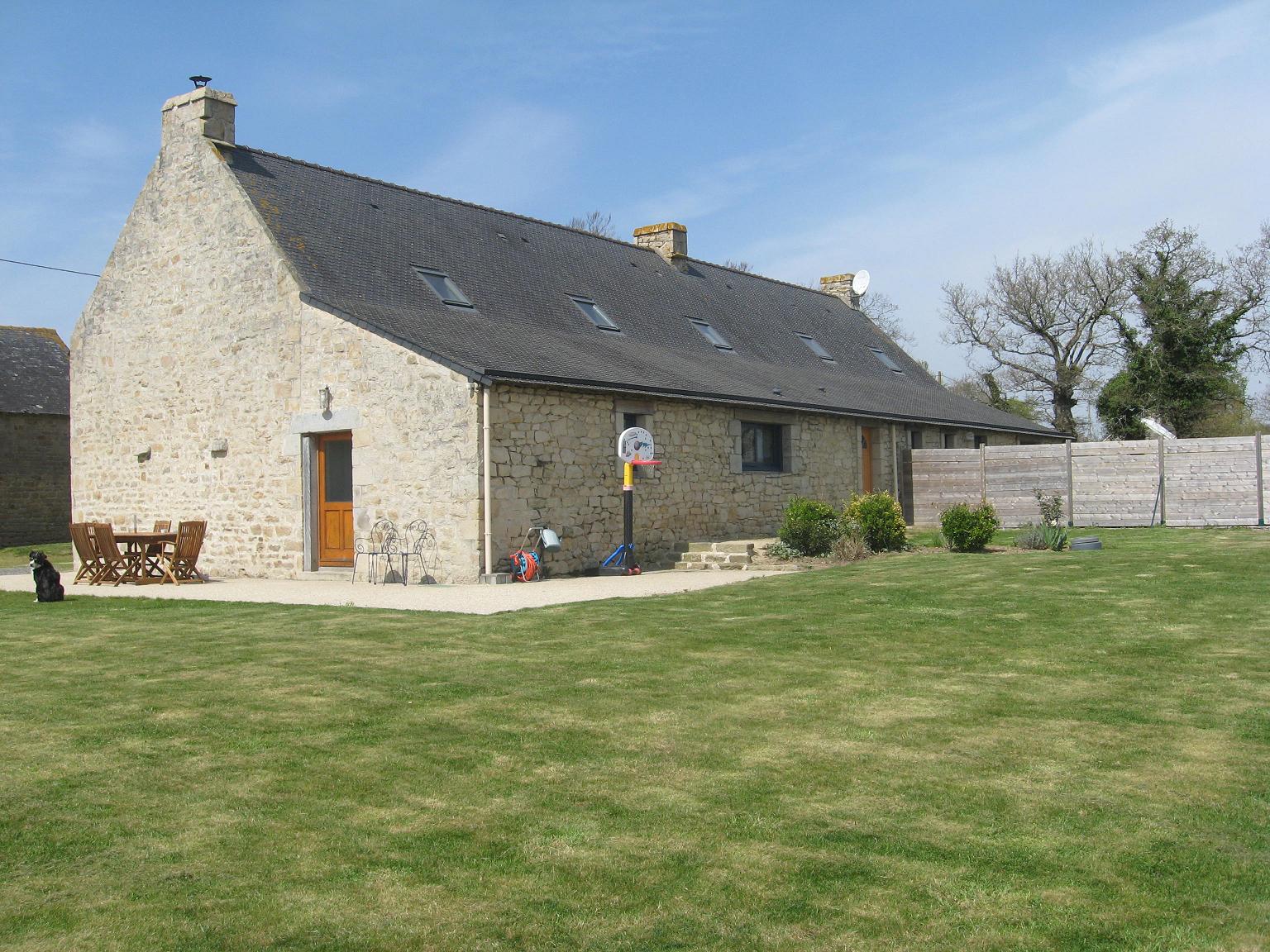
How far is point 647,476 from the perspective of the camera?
17.2 metres

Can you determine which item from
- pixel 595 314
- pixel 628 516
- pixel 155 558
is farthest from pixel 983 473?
pixel 155 558

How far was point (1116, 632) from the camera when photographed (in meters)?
8.77

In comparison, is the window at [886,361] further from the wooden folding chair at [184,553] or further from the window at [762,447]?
the wooden folding chair at [184,553]

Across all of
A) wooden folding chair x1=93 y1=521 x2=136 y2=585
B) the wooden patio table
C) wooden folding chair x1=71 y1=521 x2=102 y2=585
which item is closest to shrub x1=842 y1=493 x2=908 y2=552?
the wooden patio table

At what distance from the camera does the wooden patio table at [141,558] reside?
51.9ft

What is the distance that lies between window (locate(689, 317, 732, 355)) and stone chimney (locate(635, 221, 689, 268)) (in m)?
2.76

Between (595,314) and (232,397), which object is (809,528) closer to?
(595,314)

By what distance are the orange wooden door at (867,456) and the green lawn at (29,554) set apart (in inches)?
607

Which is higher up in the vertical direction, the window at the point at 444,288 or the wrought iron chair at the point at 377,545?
the window at the point at 444,288

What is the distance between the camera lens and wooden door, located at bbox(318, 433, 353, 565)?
1609 cm

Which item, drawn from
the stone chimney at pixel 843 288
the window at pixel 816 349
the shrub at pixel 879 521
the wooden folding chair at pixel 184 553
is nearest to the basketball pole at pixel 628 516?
the shrub at pixel 879 521

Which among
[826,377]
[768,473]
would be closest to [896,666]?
[768,473]

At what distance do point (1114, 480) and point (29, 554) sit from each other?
74.8 ft

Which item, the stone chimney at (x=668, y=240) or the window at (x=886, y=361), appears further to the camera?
the window at (x=886, y=361)
